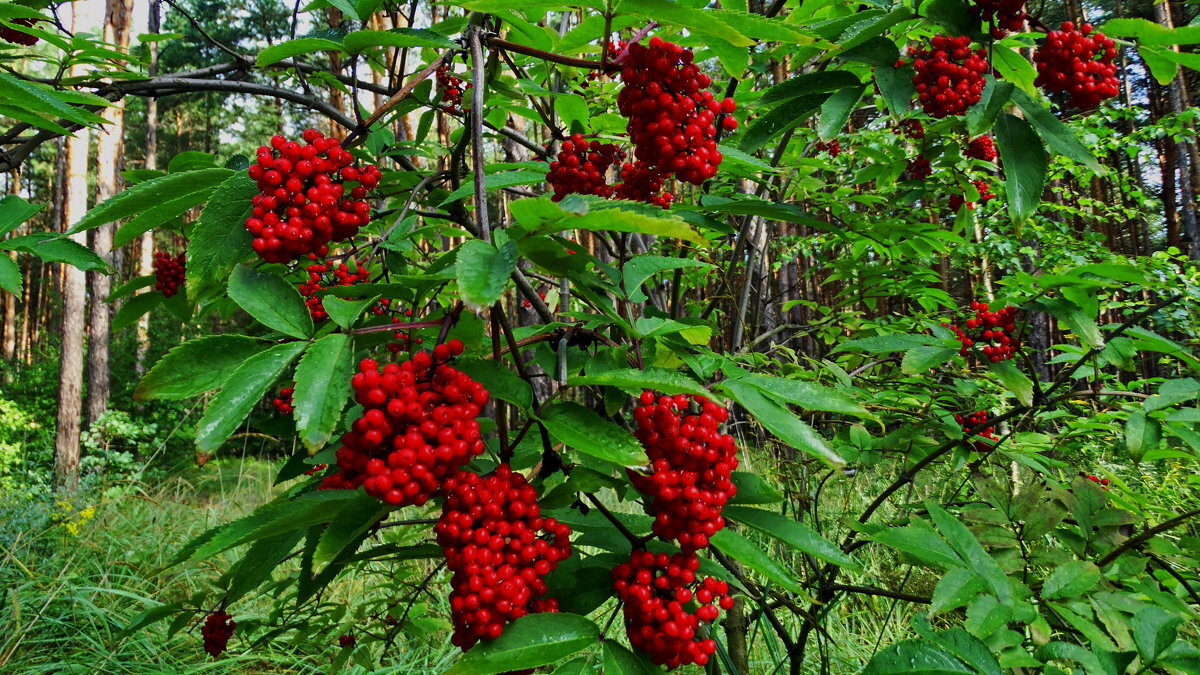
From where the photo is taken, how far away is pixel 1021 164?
1.15m

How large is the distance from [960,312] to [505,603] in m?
A: 2.49

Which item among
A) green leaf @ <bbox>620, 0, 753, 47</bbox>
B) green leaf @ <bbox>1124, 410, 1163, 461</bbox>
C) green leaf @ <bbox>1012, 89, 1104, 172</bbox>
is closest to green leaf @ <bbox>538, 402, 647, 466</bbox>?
green leaf @ <bbox>620, 0, 753, 47</bbox>

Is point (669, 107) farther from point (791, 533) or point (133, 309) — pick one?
point (133, 309)

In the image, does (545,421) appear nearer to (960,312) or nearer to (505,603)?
(505,603)

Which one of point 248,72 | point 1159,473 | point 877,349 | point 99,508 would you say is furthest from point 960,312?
point 99,508

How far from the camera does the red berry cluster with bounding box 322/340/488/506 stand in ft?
2.39

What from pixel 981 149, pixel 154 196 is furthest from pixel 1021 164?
pixel 981 149

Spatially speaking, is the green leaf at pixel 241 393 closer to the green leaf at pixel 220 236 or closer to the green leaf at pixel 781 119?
the green leaf at pixel 220 236

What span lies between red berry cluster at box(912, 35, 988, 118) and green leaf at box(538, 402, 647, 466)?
0.87 metres

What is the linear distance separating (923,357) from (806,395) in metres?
1.15

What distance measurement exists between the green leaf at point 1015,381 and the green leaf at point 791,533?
1077 mm

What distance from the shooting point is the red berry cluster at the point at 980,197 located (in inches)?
115

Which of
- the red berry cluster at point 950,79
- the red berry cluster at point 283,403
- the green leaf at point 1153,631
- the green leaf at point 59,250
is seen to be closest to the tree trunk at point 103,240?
the green leaf at point 59,250

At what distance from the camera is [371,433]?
2.35ft
